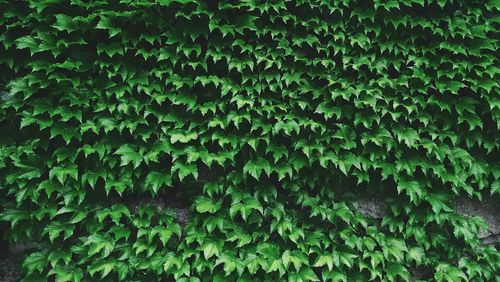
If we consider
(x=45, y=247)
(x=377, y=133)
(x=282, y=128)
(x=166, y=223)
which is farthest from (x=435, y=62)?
(x=45, y=247)

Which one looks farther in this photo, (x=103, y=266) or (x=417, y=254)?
(x=417, y=254)

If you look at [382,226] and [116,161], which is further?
[382,226]

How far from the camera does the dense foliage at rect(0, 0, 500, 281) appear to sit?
121 inches

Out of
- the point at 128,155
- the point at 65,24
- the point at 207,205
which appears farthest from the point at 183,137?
the point at 65,24

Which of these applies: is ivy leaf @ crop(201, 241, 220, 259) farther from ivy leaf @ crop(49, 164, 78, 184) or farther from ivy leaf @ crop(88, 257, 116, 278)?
ivy leaf @ crop(49, 164, 78, 184)

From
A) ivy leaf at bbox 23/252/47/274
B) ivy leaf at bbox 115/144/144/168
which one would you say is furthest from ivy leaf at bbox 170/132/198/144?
ivy leaf at bbox 23/252/47/274

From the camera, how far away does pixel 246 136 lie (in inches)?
126

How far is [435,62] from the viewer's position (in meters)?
3.42

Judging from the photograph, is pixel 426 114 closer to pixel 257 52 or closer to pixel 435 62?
pixel 435 62

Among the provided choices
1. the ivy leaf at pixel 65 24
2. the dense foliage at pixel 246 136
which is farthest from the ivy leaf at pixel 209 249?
the ivy leaf at pixel 65 24

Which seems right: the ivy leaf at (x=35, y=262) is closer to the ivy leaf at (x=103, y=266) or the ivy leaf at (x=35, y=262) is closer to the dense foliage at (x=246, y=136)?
the dense foliage at (x=246, y=136)

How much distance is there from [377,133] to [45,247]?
2.83 metres

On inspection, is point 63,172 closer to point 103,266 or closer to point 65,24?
point 103,266

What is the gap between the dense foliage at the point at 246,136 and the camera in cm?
308
